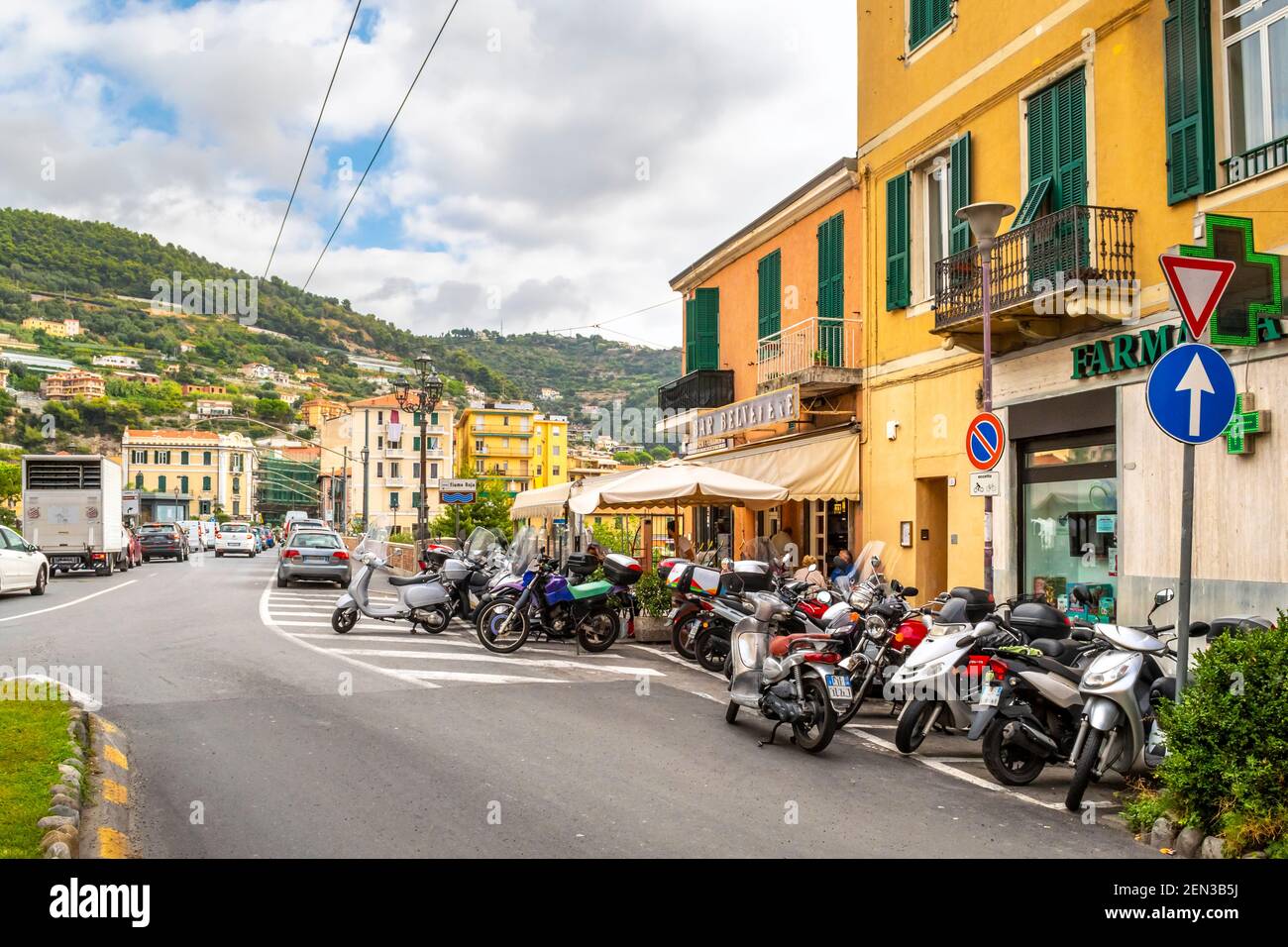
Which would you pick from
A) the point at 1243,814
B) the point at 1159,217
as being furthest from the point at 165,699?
the point at 1159,217

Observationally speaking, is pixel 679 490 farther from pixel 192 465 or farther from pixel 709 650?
pixel 192 465

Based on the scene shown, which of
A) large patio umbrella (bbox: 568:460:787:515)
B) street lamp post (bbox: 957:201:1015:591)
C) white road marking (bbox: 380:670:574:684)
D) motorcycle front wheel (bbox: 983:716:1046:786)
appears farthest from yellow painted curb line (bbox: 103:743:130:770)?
street lamp post (bbox: 957:201:1015:591)

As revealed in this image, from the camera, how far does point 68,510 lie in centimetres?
2975

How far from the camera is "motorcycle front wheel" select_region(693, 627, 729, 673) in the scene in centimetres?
1230

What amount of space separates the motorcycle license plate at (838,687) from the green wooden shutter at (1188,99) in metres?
6.46

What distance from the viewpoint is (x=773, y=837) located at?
5.66 meters

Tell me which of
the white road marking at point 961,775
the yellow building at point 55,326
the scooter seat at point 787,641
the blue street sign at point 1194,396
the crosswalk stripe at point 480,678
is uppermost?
the yellow building at point 55,326

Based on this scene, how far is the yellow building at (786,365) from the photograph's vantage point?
1803 centimetres

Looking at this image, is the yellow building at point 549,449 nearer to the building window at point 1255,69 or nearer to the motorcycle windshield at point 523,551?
the motorcycle windshield at point 523,551

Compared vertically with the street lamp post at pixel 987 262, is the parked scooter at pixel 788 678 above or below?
below

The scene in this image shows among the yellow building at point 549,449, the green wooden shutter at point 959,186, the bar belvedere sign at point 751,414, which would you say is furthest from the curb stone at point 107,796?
the yellow building at point 549,449
